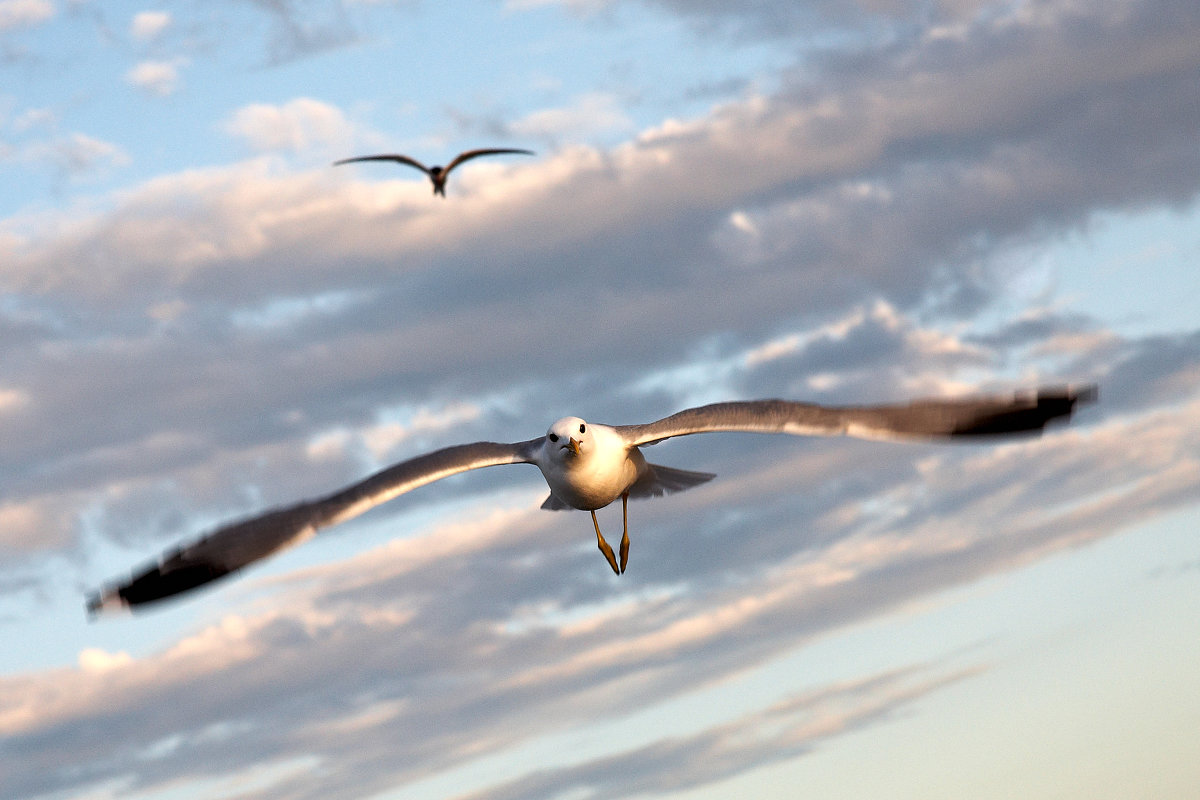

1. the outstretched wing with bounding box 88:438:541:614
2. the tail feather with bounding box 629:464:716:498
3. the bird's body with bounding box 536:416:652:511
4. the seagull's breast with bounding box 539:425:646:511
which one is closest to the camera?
the outstretched wing with bounding box 88:438:541:614

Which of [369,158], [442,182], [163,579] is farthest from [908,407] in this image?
[369,158]

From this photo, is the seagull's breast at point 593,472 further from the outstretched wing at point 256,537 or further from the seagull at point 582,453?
the outstretched wing at point 256,537

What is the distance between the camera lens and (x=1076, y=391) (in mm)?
29328

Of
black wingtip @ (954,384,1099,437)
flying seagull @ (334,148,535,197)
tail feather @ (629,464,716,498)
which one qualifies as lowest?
black wingtip @ (954,384,1099,437)

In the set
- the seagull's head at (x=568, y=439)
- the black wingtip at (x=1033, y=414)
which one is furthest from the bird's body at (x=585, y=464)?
the black wingtip at (x=1033, y=414)

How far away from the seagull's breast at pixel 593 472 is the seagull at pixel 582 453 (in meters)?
0.02

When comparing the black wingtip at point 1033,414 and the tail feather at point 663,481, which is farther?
the tail feather at point 663,481

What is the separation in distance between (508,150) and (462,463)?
1596 centimetres

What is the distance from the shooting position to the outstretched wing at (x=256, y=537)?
2922 cm

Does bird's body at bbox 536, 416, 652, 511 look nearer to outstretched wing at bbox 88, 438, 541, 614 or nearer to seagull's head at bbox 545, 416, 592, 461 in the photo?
seagull's head at bbox 545, 416, 592, 461

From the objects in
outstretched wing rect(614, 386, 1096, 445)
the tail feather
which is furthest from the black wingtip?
the tail feather

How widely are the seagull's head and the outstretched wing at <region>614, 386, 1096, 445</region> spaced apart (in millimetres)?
1519

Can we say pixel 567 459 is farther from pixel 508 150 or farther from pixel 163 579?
pixel 508 150

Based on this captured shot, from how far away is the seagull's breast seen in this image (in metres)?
30.7
